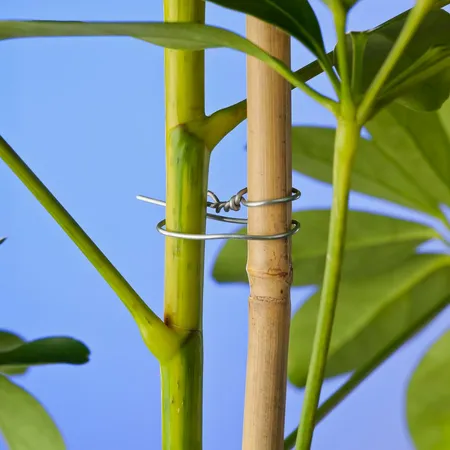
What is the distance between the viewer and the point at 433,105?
267 millimetres

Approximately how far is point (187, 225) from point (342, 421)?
865 millimetres

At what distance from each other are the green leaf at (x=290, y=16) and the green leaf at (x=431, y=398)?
0.27 m

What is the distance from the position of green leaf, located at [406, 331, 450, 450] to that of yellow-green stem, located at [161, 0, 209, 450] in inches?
7.9

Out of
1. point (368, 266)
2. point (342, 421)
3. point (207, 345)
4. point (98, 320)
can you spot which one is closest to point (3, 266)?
point (98, 320)

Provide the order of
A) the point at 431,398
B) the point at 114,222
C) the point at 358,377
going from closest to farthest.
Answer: the point at 358,377, the point at 431,398, the point at 114,222

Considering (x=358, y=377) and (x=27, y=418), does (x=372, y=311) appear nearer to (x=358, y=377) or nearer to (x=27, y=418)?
(x=358, y=377)

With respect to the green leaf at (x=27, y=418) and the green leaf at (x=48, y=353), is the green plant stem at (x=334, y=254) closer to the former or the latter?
the green leaf at (x=48, y=353)

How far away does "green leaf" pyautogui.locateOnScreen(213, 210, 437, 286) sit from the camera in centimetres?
42

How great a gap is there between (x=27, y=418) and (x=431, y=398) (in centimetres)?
26

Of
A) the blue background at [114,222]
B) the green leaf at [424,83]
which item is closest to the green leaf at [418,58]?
the green leaf at [424,83]

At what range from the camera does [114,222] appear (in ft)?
3.13

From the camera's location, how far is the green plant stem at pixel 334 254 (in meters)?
0.21

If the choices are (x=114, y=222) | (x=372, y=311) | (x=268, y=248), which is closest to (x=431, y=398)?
(x=372, y=311)

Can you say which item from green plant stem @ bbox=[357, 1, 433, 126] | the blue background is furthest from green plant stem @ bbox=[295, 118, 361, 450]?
the blue background
